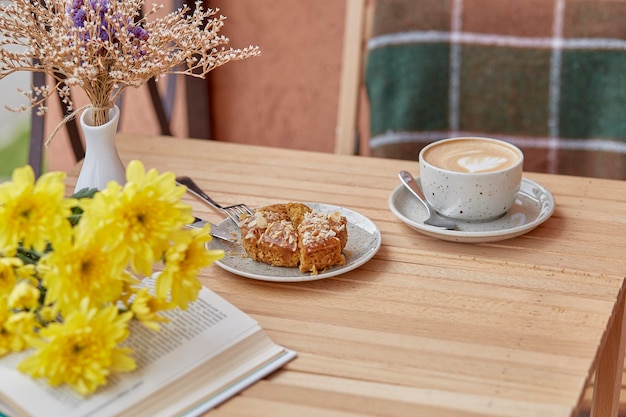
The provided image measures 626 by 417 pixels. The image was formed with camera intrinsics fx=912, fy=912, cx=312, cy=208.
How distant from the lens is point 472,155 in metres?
1.23

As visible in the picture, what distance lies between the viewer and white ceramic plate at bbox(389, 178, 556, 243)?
1.13 meters

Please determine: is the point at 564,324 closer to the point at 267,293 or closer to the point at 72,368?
the point at 267,293

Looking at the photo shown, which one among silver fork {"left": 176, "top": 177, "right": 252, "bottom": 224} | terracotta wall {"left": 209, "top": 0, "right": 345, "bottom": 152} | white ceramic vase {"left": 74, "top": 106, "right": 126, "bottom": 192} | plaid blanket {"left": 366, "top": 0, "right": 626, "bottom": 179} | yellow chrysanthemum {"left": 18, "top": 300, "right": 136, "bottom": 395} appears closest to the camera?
yellow chrysanthemum {"left": 18, "top": 300, "right": 136, "bottom": 395}

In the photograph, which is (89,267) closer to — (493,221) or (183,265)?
(183,265)

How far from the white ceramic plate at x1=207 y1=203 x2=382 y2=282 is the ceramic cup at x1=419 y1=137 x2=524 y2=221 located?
10 centimetres

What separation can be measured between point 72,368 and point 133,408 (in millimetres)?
62

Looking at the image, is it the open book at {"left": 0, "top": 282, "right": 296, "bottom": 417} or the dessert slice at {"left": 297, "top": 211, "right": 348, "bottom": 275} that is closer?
the open book at {"left": 0, "top": 282, "right": 296, "bottom": 417}

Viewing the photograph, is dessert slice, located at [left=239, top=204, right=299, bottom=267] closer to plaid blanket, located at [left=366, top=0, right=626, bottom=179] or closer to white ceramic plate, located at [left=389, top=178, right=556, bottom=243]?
white ceramic plate, located at [left=389, top=178, right=556, bottom=243]

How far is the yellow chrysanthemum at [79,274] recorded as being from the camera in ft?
2.56

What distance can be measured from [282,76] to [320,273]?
140cm

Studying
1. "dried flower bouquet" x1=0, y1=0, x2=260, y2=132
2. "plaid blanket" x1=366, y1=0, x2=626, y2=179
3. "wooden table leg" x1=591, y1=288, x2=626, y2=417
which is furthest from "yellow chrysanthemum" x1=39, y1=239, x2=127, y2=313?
"plaid blanket" x1=366, y1=0, x2=626, y2=179

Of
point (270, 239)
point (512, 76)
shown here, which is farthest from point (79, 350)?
point (512, 76)

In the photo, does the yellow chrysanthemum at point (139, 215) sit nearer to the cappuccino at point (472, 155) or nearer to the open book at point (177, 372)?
the open book at point (177, 372)

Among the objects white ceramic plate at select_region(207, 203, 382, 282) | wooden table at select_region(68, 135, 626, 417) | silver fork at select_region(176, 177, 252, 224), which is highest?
silver fork at select_region(176, 177, 252, 224)
